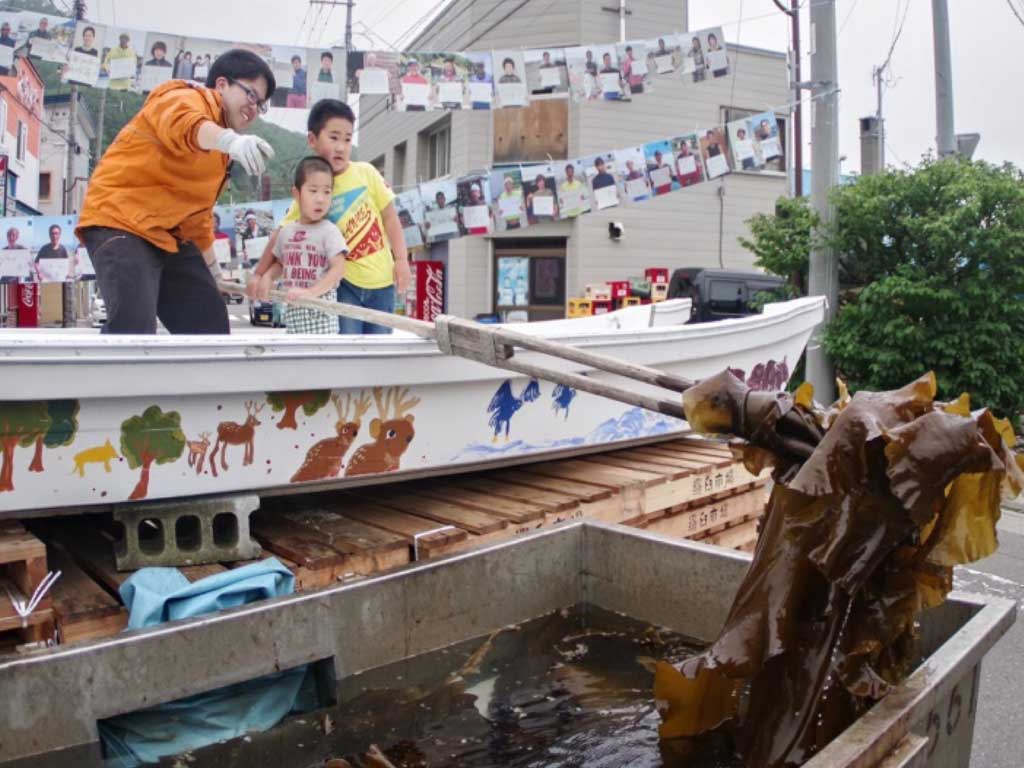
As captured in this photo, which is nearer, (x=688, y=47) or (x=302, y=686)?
(x=302, y=686)

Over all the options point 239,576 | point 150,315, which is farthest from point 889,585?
point 150,315

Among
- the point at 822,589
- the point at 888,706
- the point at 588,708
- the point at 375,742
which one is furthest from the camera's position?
the point at 588,708

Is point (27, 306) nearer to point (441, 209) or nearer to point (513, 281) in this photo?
point (441, 209)

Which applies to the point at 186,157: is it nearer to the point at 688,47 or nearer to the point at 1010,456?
the point at 1010,456

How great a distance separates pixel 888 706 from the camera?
1673 mm

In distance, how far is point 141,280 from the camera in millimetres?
3613

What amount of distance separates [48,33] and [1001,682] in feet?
24.0

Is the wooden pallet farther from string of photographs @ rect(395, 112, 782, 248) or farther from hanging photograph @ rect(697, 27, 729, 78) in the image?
hanging photograph @ rect(697, 27, 729, 78)

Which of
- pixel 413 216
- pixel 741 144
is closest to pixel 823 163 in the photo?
pixel 741 144

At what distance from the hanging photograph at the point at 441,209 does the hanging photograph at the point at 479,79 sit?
0.76 metres

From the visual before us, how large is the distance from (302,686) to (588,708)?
777 millimetres

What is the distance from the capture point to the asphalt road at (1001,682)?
3262mm

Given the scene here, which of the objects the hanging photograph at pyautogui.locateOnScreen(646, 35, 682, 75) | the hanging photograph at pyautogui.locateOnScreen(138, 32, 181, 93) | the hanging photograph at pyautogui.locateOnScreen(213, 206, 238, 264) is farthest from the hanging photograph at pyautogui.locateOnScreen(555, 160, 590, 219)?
the hanging photograph at pyautogui.locateOnScreen(138, 32, 181, 93)

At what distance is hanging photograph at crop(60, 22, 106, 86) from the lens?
689 centimetres
